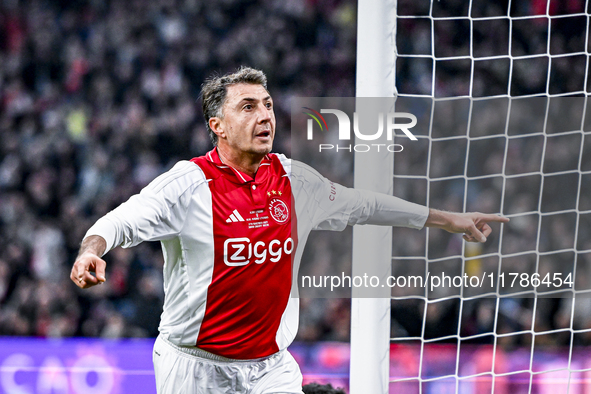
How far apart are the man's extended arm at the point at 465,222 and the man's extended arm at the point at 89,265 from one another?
1.50m

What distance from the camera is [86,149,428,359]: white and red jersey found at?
2723 millimetres

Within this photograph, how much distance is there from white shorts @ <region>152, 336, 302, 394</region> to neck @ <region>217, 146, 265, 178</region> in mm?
768

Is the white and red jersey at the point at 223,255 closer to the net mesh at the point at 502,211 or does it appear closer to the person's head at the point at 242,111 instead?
the person's head at the point at 242,111

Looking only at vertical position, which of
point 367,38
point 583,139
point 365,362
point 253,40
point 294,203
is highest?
point 253,40

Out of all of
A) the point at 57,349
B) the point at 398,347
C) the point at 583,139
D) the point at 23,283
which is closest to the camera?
the point at 583,139

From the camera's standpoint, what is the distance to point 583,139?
3688 millimetres

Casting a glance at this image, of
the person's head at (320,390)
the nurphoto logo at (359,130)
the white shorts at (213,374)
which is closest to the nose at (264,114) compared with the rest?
the nurphoto logo at (359,130)

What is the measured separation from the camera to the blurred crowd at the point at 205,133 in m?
3.76

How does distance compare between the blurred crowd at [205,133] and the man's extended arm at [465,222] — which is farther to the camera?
the blurred crowd at [205,133]

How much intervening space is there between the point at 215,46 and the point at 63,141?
235cm

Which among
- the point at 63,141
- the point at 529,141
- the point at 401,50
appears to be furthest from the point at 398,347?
the point at 63,141

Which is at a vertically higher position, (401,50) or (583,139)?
(401,50)

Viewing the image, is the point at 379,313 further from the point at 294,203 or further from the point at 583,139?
the point at 583,139

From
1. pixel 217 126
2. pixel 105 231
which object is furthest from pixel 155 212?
pixel 217 126
